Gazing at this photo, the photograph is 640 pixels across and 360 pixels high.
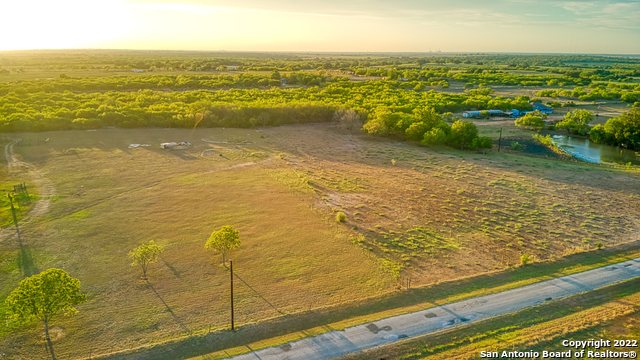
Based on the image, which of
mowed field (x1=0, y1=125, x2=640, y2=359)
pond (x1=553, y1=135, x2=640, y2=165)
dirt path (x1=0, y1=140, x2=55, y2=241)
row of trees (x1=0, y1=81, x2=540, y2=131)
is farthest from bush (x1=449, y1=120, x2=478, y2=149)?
dirt path (x1=0, y1=140, x2=55, y2=241)

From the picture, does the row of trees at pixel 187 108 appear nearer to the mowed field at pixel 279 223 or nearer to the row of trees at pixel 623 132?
the mowed field at pixel 279 223

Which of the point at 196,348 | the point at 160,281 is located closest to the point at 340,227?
the point at 160,281

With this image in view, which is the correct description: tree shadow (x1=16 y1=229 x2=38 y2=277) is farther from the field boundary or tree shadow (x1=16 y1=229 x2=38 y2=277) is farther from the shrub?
the shrub

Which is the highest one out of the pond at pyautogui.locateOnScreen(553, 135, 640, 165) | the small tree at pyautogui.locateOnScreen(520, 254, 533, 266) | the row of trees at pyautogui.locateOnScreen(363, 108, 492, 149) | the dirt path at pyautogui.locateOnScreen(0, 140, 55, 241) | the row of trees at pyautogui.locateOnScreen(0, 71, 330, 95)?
the row of trees at pyautogui.locateOnScreen(0, 71, 330, 95)

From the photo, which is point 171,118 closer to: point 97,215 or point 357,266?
point 97,215

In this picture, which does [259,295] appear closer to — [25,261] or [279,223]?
[279,223]
